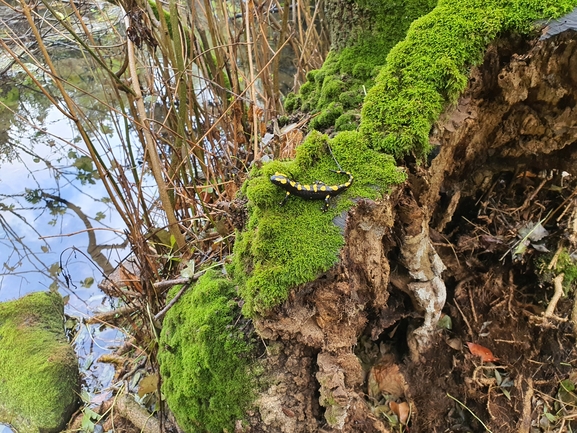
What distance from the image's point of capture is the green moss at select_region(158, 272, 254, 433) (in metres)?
2.03

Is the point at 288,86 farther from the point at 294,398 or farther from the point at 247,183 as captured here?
the point at 294,398

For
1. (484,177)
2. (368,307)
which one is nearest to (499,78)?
(484,177)

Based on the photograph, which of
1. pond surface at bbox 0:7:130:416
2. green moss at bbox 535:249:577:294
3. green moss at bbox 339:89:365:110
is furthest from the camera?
pond surface at bbox 0:7:130:416

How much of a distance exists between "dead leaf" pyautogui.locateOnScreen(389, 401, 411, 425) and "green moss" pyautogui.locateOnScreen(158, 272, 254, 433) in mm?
936

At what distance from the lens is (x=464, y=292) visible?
2.61 metres

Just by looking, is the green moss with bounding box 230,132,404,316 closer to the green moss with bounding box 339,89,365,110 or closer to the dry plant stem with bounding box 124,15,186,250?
the green moss with bounding box 339,89,365,110

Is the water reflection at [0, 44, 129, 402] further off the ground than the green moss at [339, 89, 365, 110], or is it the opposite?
the green moss at [339, 89, 365, 110]

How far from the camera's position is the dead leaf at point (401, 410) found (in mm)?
2398

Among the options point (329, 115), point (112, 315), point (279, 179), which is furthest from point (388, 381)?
point (112, 315)

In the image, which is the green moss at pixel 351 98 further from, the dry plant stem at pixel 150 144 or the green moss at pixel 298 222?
the dry plant stem at pixel 150 144

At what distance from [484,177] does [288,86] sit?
486 cm

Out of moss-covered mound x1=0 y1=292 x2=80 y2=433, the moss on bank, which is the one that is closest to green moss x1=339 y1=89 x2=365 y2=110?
the moss on bank

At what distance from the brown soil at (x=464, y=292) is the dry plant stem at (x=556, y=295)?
2cm

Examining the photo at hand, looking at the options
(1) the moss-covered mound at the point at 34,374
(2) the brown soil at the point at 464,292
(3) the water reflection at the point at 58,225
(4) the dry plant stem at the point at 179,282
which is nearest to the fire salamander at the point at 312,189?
(2) the brown soil at the point at 464,292
